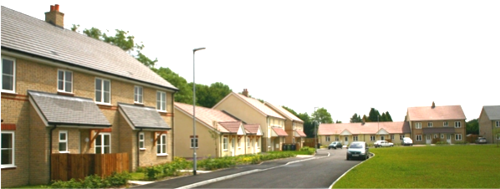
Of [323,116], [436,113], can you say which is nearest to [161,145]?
[436,113]

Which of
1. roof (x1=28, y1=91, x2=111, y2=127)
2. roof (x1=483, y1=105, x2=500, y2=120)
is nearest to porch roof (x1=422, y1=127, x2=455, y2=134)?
roof (x1=483, y1=105, x2=500, y2=120)

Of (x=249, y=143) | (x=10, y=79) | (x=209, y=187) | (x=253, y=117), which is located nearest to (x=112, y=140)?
(x=10, y=79)

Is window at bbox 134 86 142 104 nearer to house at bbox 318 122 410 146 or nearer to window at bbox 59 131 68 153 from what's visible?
window at bbox 59 131 68 153

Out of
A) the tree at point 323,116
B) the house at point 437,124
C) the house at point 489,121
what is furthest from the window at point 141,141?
the tree at point 323,116

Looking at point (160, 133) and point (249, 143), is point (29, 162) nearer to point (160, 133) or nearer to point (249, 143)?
point (160, 133)

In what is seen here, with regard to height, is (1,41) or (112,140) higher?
(1,41)

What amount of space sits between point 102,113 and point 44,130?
448 cm

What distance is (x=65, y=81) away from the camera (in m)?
21.5

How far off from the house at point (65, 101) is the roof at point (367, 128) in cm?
7752

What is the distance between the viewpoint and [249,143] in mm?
52156

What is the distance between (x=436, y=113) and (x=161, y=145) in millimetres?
81323

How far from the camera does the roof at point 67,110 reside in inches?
741

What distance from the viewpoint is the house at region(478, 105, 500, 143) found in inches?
3423

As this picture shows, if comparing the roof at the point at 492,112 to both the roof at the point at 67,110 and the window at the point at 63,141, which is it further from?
the window at the point at 63,141
